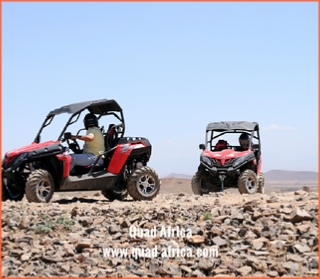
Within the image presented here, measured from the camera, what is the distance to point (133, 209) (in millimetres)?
11719

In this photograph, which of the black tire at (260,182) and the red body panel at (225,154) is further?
A: the black tire at (260,182)

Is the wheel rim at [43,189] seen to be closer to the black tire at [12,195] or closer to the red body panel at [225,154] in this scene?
the black tire at [12,195]

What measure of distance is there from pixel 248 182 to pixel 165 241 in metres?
7.18

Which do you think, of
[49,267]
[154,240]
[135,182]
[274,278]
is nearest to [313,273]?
[274,278]

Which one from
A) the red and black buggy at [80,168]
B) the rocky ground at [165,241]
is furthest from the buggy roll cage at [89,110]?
the rocky ground at [165,241]

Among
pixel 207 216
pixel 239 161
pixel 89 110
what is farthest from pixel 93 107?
pixel 207 216

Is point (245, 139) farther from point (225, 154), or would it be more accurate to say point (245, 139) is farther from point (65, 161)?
point (65, 161)

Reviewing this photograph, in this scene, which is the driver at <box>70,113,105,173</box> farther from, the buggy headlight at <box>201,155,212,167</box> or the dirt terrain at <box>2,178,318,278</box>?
the buggy headlight at <box>201,155,212,167</box>

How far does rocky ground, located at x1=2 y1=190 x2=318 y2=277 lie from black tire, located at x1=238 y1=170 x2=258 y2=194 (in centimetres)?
479

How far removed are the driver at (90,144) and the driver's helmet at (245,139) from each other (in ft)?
15.6

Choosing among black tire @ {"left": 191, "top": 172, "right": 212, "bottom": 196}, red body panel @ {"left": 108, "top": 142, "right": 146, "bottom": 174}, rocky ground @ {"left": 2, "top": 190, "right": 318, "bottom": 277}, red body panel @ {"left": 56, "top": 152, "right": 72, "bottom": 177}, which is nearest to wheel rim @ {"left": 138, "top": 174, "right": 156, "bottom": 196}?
red body panel @ {"left": 108, "top": 142, "right": 146, "bottom": 174}

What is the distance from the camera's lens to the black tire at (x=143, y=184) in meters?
14.5

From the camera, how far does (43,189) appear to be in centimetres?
1324

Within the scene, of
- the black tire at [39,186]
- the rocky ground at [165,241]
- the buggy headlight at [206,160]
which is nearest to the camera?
the rocky ground at [165,241]
